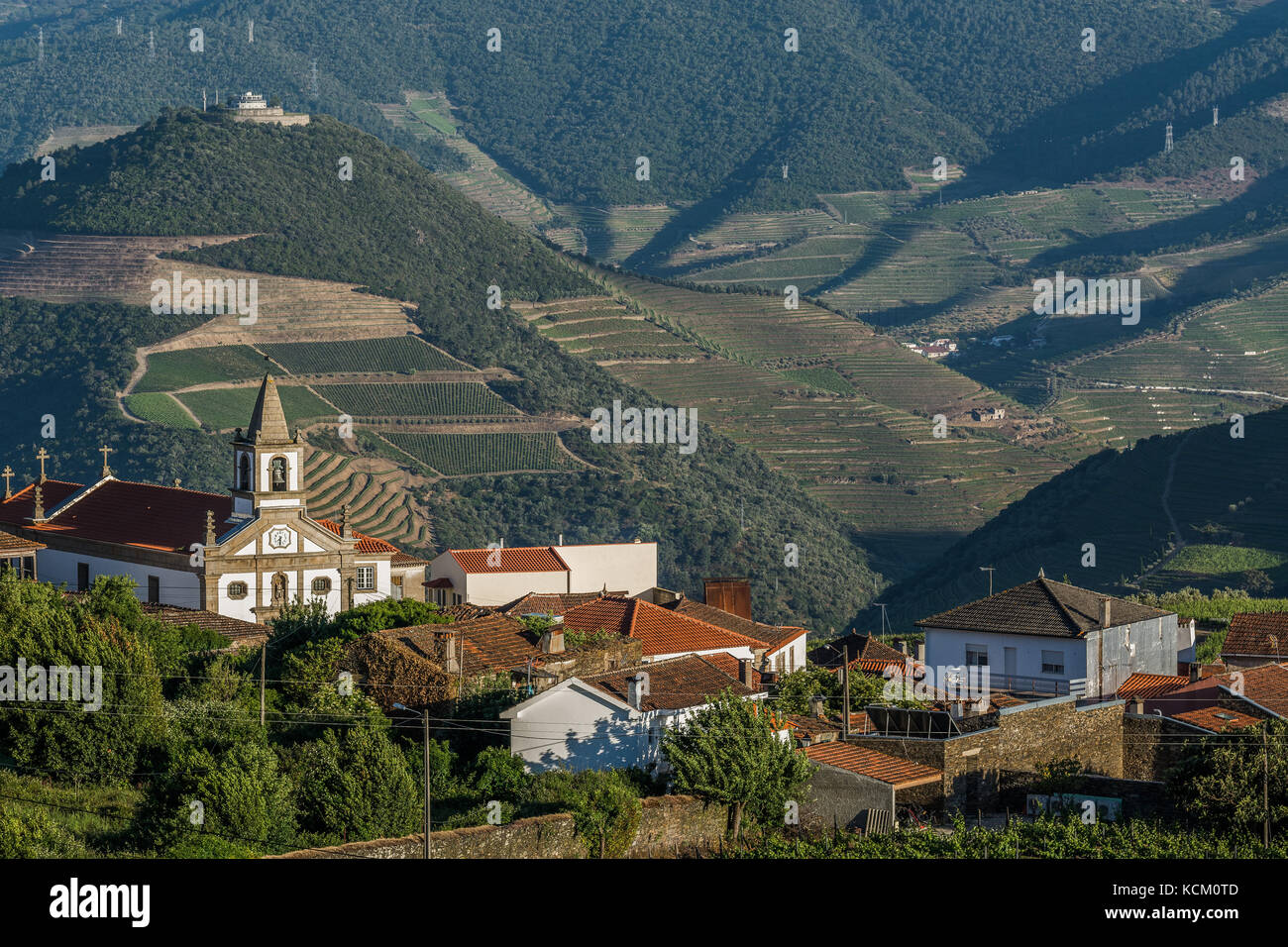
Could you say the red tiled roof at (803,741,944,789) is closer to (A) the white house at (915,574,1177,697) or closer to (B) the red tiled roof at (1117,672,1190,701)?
(B) the red tiled roof at (1117,672,1190,701)

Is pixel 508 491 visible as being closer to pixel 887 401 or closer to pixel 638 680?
pixel 887 401

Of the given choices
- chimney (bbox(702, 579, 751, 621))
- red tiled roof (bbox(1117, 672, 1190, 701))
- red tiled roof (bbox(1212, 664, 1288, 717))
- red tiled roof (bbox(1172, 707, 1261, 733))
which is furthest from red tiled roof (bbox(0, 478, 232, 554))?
red tiled roof (bbox(1172, 707, 1261, 733))

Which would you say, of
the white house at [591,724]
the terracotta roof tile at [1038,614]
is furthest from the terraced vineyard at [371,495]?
the white house at [591,724]

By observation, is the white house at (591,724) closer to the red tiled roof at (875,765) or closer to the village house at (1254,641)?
the red tiled roof at (875,765)

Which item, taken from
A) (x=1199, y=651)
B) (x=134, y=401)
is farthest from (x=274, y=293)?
(x=1199, y=651)

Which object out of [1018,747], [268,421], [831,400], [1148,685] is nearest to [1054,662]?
[1148,685]
